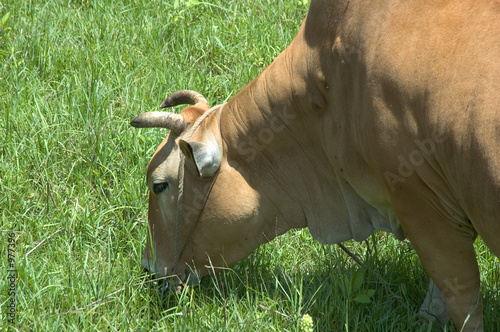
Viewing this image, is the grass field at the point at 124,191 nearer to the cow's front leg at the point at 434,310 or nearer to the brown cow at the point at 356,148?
the cow's front leg at the point at 434,310

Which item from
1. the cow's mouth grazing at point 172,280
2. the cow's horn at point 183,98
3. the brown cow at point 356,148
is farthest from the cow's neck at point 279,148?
the cow's mouth grazing at point 172,280

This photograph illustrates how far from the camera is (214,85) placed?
21.1 ft

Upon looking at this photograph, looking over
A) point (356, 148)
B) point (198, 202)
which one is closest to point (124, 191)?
point (198, 202)

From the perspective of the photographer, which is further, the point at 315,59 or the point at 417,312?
the point at 417,312

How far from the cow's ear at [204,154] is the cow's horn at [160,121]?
20 centimetres

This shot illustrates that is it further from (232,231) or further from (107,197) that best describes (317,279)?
(107,197)

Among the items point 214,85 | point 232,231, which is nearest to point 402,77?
point 232,231

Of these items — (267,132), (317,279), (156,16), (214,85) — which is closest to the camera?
(267,132)

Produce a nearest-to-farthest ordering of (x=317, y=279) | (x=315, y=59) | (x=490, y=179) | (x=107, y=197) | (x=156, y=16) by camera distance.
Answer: (x=490, y=179)
(x=315, y=59)
(x=317, y=279)
(x=107, y=197)
(x=156, y=16)

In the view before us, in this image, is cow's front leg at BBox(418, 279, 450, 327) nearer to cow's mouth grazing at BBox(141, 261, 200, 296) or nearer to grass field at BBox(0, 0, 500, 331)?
grass field at BBox(0, 0, 500, 331)

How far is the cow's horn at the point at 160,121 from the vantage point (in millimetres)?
4227

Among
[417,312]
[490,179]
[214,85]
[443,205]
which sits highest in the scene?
[490,179]

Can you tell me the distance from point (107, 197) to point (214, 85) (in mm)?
1491

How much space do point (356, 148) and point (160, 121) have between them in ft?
3.65
